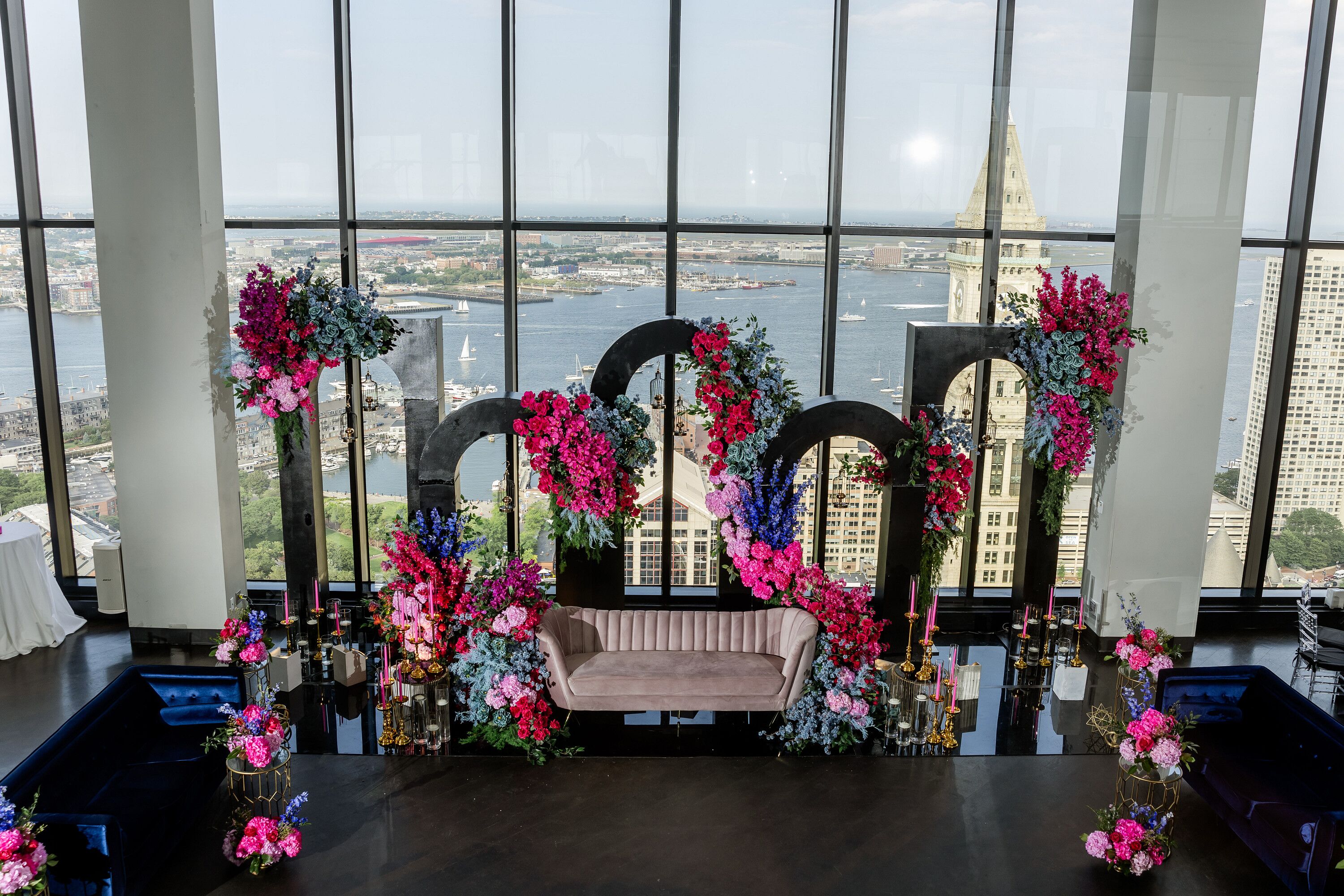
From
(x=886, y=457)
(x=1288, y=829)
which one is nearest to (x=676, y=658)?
(x=886, y=457)

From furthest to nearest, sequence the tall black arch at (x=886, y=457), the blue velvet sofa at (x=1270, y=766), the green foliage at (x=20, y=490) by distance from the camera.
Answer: the green foliage at (x=20, y=490), the tall black arch at (x=886, y=457), the blue velvet sofa at (x=1270, y=766)

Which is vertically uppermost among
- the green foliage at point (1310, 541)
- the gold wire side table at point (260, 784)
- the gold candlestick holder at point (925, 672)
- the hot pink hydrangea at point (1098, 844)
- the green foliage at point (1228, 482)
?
the green foliage at point (1228, 482)

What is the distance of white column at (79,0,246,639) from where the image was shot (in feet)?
27.1

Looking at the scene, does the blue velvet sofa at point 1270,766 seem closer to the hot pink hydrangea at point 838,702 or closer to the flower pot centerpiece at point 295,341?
the hot pink hydrangea at point 838,702

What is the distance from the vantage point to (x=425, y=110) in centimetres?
917

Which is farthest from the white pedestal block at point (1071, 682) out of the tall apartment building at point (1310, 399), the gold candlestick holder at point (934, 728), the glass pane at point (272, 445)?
the glass pane at point (272, 445)

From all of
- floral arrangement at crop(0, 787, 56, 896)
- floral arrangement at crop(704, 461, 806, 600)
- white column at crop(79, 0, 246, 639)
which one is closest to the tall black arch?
floral arrangement at crop(704, 461, 806, 600)

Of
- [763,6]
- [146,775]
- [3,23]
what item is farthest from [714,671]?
[3,23]

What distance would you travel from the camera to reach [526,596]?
7812 mm

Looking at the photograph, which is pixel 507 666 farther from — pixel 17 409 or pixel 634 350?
pixel 17 409

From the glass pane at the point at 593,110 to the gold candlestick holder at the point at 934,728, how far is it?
4.89 meters

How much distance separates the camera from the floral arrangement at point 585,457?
793cm

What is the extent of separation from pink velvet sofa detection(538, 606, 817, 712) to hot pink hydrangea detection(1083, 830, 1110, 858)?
2.24 m

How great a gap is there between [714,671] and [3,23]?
27.5ft
